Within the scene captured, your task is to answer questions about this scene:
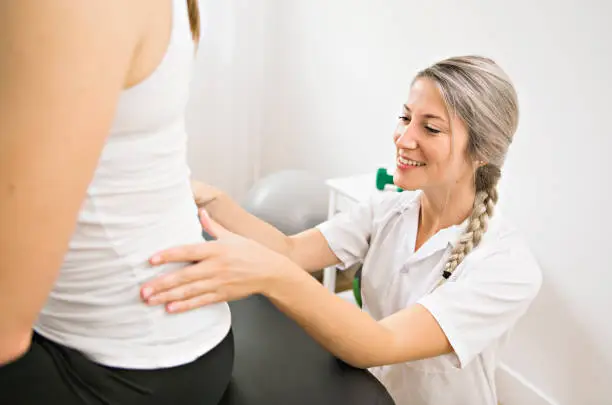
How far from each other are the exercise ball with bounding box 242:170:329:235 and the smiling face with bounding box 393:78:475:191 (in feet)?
2.81

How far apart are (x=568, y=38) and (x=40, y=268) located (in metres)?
1.46

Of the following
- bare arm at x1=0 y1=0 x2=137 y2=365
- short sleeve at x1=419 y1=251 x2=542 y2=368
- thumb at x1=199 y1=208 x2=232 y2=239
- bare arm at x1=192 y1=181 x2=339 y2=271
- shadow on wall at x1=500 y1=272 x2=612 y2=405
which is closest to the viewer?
bare arm at x1=0 y1=0 x2=137 y2=365

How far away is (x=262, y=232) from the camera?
123 centimetres

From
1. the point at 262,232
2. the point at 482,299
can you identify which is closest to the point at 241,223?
the point at 262,232

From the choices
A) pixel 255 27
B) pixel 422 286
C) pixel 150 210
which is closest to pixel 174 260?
pixel 150 210

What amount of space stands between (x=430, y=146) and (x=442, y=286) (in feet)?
0.86

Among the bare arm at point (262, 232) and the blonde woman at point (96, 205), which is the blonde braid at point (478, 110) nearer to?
the bare arm at point (262, 232)

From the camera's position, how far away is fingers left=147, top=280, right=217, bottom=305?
0.69m

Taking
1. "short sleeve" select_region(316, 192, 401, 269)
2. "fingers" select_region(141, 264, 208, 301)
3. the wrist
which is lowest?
"short sleeve" select_region(316, 192, 401, 269)

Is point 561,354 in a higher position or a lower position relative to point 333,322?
lower

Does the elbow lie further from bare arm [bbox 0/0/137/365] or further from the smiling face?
the smiling face

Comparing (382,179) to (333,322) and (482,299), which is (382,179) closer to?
(482,299)

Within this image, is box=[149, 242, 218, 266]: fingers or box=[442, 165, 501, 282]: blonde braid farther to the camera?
box=[442, 165, 501, 282]: blonde braid

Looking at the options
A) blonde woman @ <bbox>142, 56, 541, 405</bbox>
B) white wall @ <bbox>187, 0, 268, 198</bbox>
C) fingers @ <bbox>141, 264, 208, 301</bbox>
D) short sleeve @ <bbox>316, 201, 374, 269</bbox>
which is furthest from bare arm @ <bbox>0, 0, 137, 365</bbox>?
white wall @ <bbox>187, 0, 268, 198</bbox>
